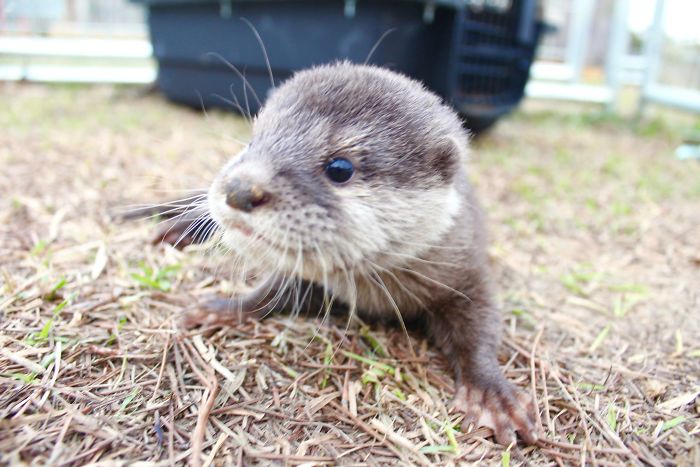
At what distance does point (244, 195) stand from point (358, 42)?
3.72m

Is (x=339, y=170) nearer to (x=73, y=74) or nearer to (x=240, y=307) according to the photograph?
(x=240, y=307)

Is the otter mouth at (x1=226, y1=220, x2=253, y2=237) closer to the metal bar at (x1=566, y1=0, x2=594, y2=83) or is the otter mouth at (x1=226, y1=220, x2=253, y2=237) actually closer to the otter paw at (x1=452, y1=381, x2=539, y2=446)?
the otter paw at (x1=452, y1=381, x2=539, y2=446)

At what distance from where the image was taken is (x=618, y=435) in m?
1.86

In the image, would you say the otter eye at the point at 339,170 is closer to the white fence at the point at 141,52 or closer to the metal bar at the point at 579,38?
the white fence at the point at 141,52

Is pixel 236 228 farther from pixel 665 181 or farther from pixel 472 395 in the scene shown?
pixel 665 181

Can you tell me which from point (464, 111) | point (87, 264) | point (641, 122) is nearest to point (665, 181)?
point (464, 111)

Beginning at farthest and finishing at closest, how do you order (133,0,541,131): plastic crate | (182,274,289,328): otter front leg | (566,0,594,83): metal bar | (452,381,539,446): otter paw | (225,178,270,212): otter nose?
(566,0,594,83): metal bar < (133,0,541,131): plastic crate < (182,274,289,328): otter front leg < (452,381,539,446): otter paw < (225,178,270,212): otter nose

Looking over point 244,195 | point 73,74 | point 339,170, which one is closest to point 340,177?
point 339,170

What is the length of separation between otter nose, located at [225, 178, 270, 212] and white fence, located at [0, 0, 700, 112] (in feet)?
19.4

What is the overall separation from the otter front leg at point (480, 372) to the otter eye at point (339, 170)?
0.81m

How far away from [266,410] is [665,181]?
4898 mm

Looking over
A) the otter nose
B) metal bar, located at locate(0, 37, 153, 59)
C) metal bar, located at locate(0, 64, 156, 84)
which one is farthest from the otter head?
metal bar, located at locate(0, 64, 156, 84)

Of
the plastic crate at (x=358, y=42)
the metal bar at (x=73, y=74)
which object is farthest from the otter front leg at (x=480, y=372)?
the metal bar at (x=73, y=74)

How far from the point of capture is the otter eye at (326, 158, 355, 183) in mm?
1880
